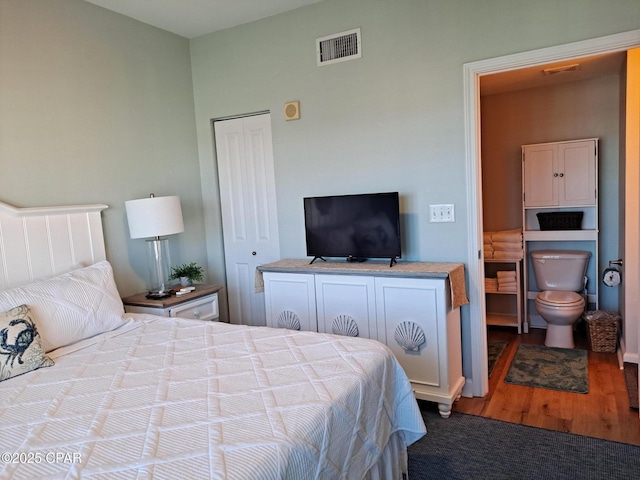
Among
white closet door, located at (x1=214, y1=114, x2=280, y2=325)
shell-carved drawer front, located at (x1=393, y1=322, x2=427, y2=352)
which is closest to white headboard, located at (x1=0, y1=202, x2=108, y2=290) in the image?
white closet door, located at (x1=214, y1=114, x2=280, y2=325)

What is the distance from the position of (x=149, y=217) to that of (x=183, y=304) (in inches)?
24.2

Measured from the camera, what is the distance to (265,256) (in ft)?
12.2

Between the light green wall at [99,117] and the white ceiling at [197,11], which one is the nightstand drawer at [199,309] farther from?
the white ceiling at [197,11]

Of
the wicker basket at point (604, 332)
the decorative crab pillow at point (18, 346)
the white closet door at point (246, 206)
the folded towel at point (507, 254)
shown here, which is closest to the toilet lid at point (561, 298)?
the wicker basket at point (604, 332)

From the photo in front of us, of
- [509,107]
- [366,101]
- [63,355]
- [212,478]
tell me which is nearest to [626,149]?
[509,107]

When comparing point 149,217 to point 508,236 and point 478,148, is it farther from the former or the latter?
point 508,236

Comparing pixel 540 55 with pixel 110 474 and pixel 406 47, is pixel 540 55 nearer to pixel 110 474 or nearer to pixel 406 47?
pixel 406 47

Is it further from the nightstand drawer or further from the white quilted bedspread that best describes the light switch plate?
the nightstand drawer

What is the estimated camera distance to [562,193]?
4238mm

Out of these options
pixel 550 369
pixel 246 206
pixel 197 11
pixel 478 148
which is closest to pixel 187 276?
pixel 246 206

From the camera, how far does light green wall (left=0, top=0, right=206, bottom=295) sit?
102 inches

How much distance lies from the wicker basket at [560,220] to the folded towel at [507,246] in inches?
14.2

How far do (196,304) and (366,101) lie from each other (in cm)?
184

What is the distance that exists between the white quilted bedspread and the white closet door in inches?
61.1
